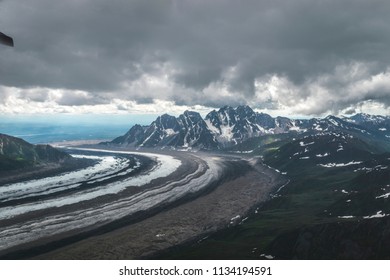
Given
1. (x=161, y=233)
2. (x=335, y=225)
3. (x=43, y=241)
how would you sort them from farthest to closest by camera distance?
1. (x=161, y=233)
2. (x=43, y=241)
3. (x=335, y=225)

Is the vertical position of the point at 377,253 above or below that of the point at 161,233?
above

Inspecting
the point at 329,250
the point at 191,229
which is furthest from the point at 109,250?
the point at 329,250

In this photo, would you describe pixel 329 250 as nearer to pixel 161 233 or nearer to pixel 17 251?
pixel 161 233

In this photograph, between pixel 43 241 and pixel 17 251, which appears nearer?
pixel 17 251
